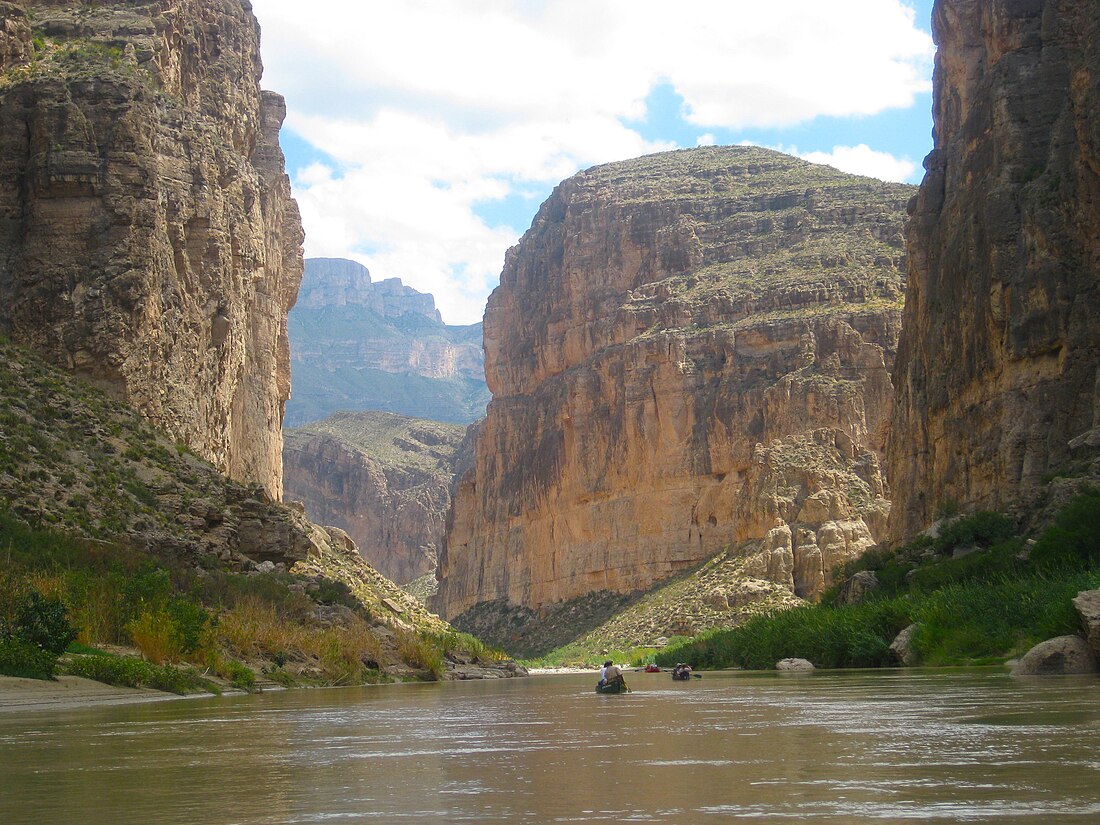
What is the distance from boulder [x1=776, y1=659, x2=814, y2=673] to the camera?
34.9 m

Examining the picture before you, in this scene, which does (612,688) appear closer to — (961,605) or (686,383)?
(961,605)

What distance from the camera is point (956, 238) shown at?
53.5 metres

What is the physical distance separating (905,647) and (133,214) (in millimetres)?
30058

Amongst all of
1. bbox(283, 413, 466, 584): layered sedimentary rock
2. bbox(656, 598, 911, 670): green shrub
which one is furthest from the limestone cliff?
bbox(283, 413, 466, 584): layered sedimentary rock

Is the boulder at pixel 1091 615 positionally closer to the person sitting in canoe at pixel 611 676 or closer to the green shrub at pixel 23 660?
the person sitting in canoe at pixel 611 676

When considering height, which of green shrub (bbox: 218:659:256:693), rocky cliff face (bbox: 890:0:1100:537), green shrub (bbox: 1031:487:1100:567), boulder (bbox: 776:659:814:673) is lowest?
boulder (bbox: 776:659:814:673)

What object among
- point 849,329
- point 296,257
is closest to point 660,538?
point 849,329

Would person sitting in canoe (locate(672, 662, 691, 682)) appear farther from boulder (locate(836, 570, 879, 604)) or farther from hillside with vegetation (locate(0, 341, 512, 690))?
boulder (locate(836, 570, 879, 604))

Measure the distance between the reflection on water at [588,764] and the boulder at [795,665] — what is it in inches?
737

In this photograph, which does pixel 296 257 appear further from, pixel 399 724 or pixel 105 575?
pixel 399 724

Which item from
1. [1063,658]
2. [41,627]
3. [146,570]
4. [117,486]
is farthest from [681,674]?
[41,627]

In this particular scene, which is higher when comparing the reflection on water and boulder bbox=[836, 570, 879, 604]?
boulder bbox=[836, 570, 879, 604]

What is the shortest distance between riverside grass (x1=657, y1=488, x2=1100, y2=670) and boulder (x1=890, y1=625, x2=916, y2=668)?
1.02ft

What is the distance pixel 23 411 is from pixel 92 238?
30.3ft
